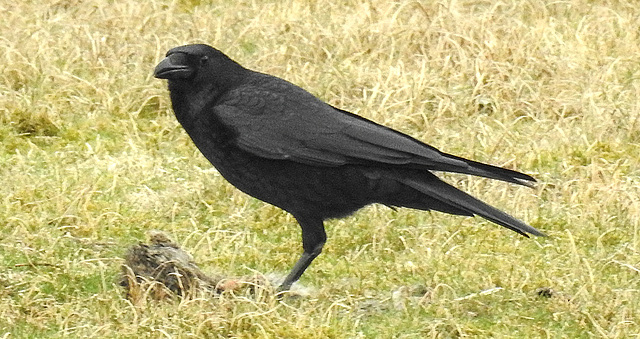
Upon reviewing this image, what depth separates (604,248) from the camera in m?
5.28

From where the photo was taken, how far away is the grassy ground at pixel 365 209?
4410 mm

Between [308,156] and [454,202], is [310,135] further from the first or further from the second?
[454,202]

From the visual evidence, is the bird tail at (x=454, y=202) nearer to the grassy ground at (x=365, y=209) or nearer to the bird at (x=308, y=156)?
the bird at (x=308, y=156)

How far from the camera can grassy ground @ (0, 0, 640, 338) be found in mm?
4410

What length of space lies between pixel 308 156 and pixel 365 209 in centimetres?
124

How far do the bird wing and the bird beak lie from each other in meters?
0.20

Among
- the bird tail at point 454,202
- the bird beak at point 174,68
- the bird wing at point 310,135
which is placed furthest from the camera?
the bird beak at point 174,68

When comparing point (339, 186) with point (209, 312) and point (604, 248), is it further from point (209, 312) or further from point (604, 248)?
point (604, 248)

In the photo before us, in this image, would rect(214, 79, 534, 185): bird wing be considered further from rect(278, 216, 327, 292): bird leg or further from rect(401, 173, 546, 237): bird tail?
rect(278, 216, 327, 292): bird leg

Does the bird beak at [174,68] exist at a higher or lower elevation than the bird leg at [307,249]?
higher

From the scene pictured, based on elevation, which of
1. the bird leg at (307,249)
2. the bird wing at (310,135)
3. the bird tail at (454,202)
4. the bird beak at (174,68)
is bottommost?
the bird leg at (307,249)

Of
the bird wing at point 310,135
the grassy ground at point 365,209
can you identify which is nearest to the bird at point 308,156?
the bird wing at point 310,135

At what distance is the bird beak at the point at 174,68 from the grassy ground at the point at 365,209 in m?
0.88

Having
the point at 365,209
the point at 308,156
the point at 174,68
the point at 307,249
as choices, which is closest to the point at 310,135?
the point at 308,156
